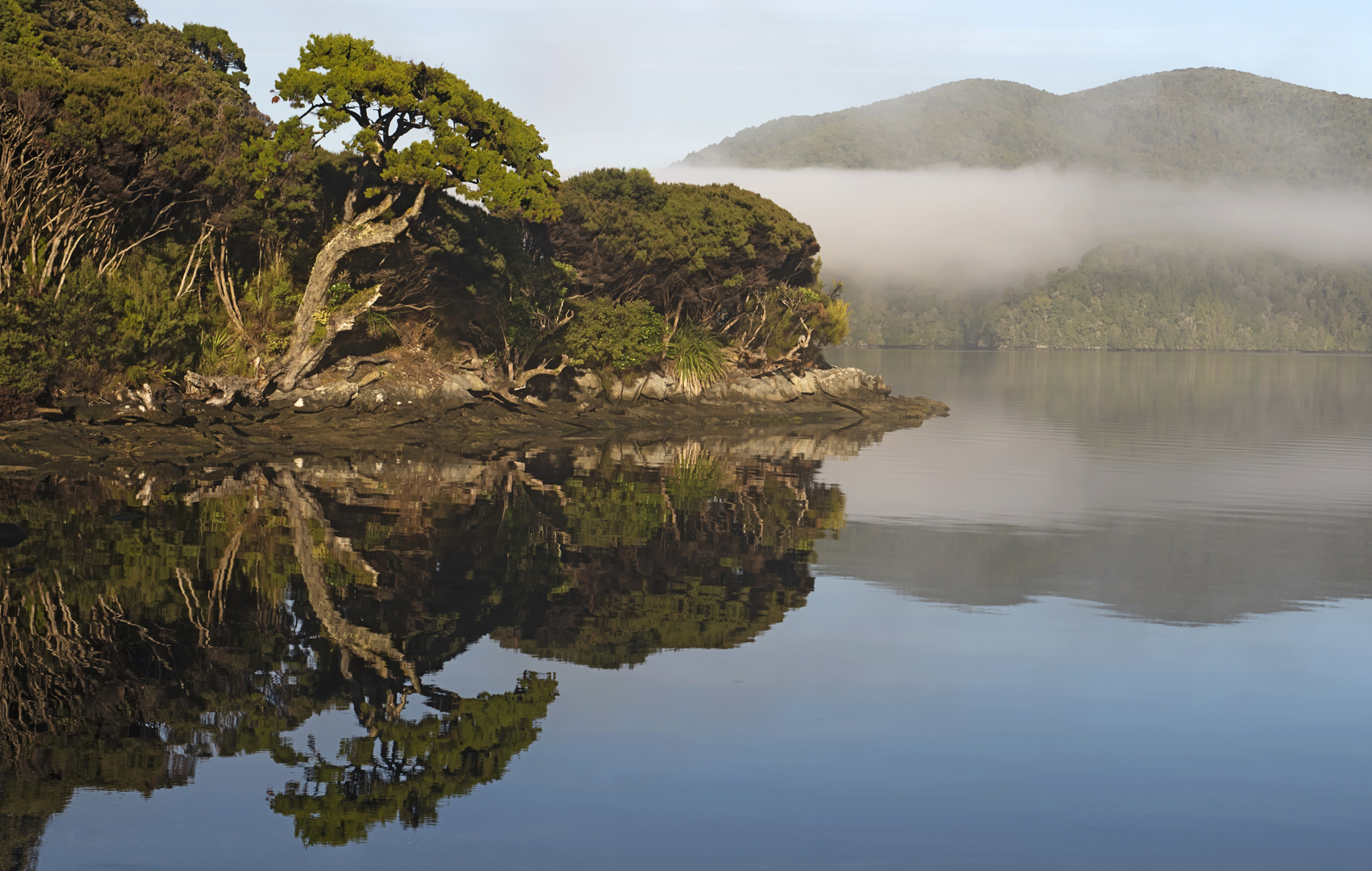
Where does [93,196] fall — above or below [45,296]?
above

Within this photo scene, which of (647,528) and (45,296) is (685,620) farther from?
(45,296)

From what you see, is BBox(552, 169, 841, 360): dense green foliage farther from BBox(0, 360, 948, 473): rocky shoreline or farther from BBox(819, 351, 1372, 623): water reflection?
BBox(819, 351, 1372, 623): water reflection

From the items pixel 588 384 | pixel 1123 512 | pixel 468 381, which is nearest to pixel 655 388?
pixel 588 384

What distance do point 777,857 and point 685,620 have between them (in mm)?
7070

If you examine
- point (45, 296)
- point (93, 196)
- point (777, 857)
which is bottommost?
point (777, 857)

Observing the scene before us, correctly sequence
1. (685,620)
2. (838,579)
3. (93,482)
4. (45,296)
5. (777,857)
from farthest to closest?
1. (45,296)
2. (93,482)
3. (838,579)
4. (685,620)
5. (777,857)

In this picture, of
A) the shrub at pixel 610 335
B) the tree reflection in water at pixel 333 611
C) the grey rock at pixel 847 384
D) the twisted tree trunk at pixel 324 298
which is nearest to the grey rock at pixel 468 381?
the shrub at pixel 610 335

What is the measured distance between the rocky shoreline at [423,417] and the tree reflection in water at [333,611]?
394 cm

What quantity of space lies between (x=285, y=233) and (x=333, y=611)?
2894 cm

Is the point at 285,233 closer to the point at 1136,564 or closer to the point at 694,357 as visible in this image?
the point at 694,357

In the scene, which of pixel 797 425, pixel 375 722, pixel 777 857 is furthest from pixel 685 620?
pixel 797 425

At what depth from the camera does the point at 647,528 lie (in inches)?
905

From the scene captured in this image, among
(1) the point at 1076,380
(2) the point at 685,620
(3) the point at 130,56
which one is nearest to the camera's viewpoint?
(2) the point at 685,620

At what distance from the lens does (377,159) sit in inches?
1517
